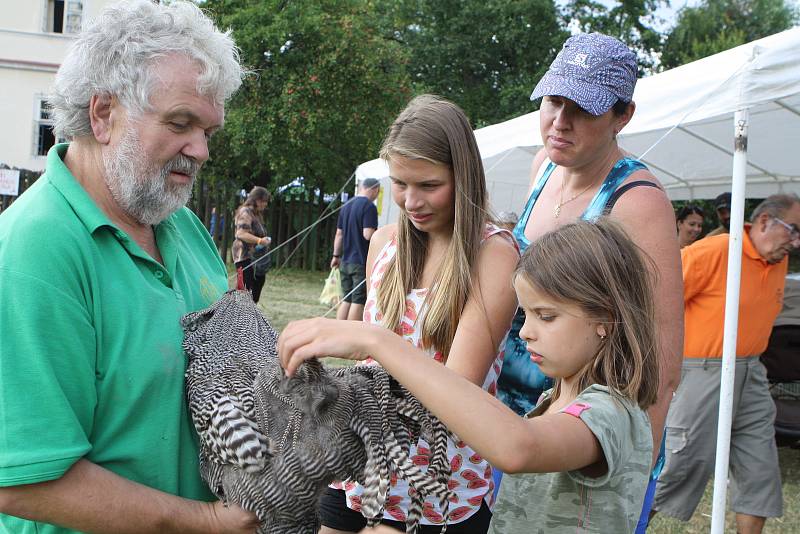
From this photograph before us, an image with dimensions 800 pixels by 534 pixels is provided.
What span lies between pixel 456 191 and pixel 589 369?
0.75 m

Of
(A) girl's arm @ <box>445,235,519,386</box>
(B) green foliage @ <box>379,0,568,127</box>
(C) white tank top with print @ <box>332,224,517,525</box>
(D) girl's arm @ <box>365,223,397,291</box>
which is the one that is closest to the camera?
(A) girl's arm @ <box>445,235,519,386</box>

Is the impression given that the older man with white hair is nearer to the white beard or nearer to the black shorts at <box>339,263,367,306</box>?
the white beard

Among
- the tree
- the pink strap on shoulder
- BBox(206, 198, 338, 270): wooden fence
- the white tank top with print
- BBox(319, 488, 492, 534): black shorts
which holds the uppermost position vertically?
the tree

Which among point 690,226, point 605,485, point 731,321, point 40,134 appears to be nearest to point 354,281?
point 690,226

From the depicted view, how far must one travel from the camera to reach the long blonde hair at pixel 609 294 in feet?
6.18

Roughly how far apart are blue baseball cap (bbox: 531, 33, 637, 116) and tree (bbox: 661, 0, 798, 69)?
2799 cm

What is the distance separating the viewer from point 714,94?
4.44 m

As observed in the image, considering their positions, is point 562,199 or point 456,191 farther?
point 562,199

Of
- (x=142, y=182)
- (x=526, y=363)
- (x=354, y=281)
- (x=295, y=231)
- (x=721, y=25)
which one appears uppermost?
(x=721, y=25)

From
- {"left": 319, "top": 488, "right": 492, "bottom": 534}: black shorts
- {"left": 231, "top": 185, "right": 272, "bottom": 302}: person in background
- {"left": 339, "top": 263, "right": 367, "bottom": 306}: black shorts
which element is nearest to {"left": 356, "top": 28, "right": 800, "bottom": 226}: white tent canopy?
{"left": 339, "top": 263, "right": 367, "bottom": 306}: black shorts

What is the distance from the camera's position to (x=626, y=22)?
29.2 meters

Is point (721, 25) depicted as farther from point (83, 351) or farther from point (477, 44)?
point (83, 351)

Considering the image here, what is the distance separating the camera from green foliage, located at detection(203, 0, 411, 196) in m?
20.0

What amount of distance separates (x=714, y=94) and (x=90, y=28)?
3765 millimetres
